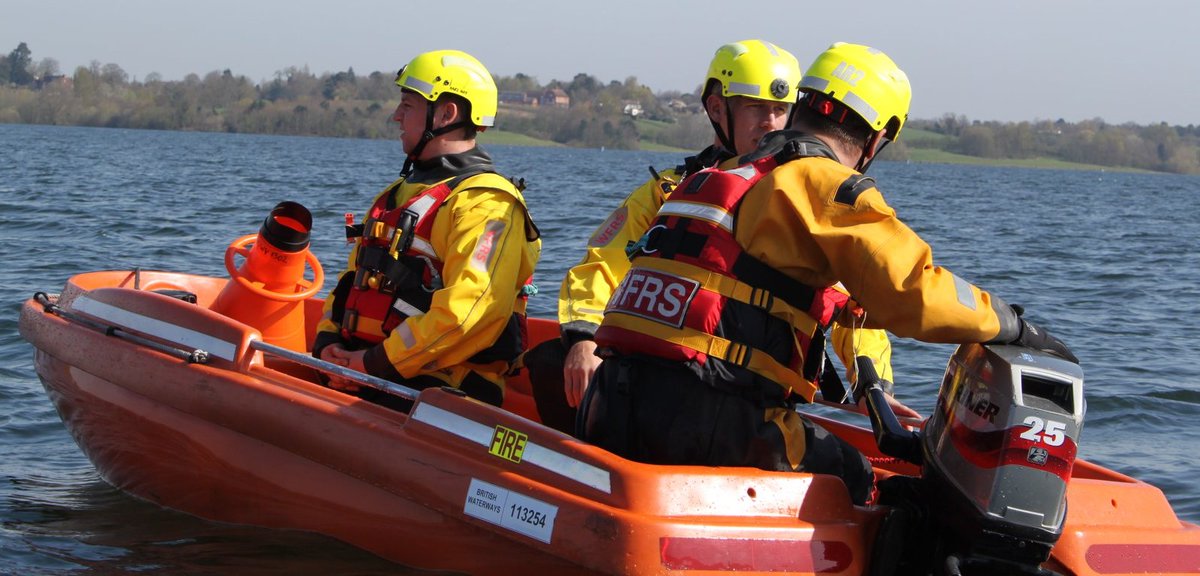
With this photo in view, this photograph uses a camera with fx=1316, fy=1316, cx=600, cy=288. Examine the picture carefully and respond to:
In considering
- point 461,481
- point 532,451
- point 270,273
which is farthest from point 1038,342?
point 270,273

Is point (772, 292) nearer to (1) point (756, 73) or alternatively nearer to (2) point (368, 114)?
(1) point (756, 73)

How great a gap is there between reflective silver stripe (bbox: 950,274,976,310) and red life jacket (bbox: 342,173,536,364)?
1.84 meters

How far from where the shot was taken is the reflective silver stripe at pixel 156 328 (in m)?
4.95

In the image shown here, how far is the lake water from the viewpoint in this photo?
5.20 metres

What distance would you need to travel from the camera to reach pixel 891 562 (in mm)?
3873

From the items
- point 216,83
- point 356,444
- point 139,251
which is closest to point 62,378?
point 356,444

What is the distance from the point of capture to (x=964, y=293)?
3.51 m

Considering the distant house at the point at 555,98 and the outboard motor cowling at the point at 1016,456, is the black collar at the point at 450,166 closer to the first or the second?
the outboard motor cowling at the point at 1016,456

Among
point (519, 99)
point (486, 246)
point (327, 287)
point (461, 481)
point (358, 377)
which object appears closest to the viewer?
point (461, 481)

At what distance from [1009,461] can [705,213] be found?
3.51ft

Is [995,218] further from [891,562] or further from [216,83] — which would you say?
[216,83]

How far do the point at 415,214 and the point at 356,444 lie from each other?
2.91 feet

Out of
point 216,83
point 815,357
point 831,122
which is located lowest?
point 216,83

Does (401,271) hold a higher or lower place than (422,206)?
lower
